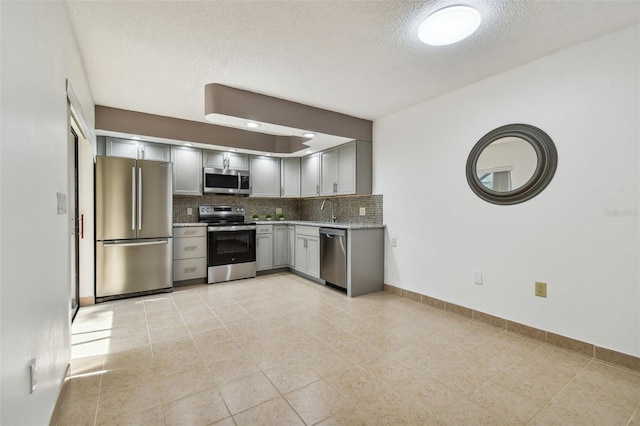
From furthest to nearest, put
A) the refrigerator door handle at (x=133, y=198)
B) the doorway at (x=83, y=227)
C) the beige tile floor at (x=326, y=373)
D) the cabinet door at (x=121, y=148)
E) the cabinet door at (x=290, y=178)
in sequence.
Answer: the cabinet door at (x=290, y=178), the cabinet door at (x=121, y=148), the refrigerator door handle at (x=133, y=198), the doorway at (x=83, y=227), the beige tile floor at (x=326, y=373)

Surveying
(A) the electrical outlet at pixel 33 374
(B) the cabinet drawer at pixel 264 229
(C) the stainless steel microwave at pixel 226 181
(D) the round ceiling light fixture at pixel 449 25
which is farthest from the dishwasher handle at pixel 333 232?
(A) the electrical outlet at pixel 33 374

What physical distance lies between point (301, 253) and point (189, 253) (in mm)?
1672

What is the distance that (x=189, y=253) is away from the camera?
14.1 ft

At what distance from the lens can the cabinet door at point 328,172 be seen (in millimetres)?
4605

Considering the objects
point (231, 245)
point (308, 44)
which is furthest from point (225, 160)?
point (308, 44)

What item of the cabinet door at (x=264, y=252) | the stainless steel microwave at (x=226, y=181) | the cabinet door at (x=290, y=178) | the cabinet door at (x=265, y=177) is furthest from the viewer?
the cabinet door at (x=290, y=178)

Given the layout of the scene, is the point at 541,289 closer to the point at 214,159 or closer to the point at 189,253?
the point at 189,253

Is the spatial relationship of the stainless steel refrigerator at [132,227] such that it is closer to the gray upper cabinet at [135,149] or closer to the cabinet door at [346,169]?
the gray upper cabinet at [135,149]

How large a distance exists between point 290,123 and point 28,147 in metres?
2.56

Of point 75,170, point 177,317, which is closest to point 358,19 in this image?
point 177,317

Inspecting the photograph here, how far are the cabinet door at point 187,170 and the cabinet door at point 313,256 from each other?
6.30 feet

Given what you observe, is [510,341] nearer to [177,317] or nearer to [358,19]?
[358,19]

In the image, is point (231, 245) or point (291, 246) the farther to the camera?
point (291, 246)

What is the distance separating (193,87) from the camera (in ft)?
10.2
